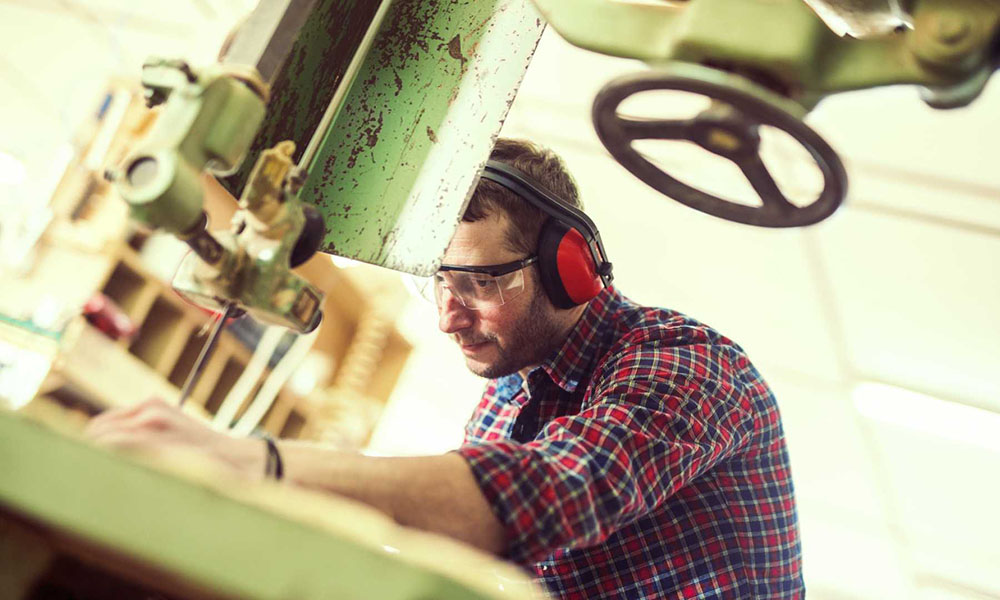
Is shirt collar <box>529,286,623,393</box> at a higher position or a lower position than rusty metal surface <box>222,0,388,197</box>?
lower

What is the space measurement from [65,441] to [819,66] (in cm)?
66

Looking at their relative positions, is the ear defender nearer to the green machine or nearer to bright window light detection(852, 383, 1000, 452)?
the green machine

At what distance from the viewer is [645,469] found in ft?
3.08

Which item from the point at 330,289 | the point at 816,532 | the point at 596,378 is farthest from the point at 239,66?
the point at 816,532

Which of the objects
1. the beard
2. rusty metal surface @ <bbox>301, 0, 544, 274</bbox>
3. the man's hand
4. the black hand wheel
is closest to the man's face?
the beard

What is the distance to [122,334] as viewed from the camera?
230 cm

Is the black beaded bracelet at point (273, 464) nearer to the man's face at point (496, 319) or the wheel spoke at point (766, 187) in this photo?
the wheel spoke at point (766, 187)

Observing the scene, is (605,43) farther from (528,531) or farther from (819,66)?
(528,531)

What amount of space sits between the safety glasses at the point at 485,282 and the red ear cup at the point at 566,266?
0.06 metres

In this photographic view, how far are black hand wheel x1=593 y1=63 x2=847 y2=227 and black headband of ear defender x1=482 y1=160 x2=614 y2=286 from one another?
0.46 meters

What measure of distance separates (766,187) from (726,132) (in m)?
0.16

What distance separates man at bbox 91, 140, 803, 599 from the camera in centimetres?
80

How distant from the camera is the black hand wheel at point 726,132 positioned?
0.71 metres

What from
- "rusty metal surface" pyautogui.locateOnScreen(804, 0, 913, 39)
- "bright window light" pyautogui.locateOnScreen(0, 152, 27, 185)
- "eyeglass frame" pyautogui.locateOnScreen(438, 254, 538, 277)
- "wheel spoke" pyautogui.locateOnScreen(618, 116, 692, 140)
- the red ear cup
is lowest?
"bright window light" pyautogui.locateOnScreen(0, 152, 27, 185)
